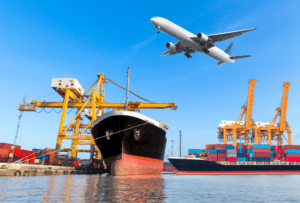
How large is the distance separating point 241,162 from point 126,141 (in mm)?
31130

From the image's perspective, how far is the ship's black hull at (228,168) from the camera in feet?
132

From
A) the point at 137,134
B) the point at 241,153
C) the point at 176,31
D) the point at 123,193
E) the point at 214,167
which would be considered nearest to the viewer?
the point at 123,193

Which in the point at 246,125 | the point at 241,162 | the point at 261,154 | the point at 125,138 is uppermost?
the point at 246,125

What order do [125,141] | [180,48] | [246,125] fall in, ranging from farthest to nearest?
1. [246,125]
2. [180,48]
3. [125,141]

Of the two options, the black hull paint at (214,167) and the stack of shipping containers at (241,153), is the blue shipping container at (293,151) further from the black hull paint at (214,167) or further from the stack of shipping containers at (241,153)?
the stack of shipping containers at (241,153)

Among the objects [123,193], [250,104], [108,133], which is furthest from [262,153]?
[123,193]

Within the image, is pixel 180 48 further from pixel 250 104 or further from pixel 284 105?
pixel 284 105

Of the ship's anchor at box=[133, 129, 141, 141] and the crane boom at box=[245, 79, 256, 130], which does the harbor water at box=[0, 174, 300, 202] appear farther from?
the crane boom at box=[245, 79, 256, 130]

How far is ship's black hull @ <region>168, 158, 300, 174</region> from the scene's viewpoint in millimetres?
40219

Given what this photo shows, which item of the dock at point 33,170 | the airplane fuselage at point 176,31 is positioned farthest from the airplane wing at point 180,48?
the dock at point 33,170

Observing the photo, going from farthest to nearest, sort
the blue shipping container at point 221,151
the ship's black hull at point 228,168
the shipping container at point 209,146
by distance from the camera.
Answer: the shipping container at point 209,146
the blue shipping container at point 221,151
the ship's black hull at point 228,168

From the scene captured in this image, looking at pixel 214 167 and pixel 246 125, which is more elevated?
pixel 246 125

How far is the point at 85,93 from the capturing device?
33688mm

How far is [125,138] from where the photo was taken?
59.5 ft
